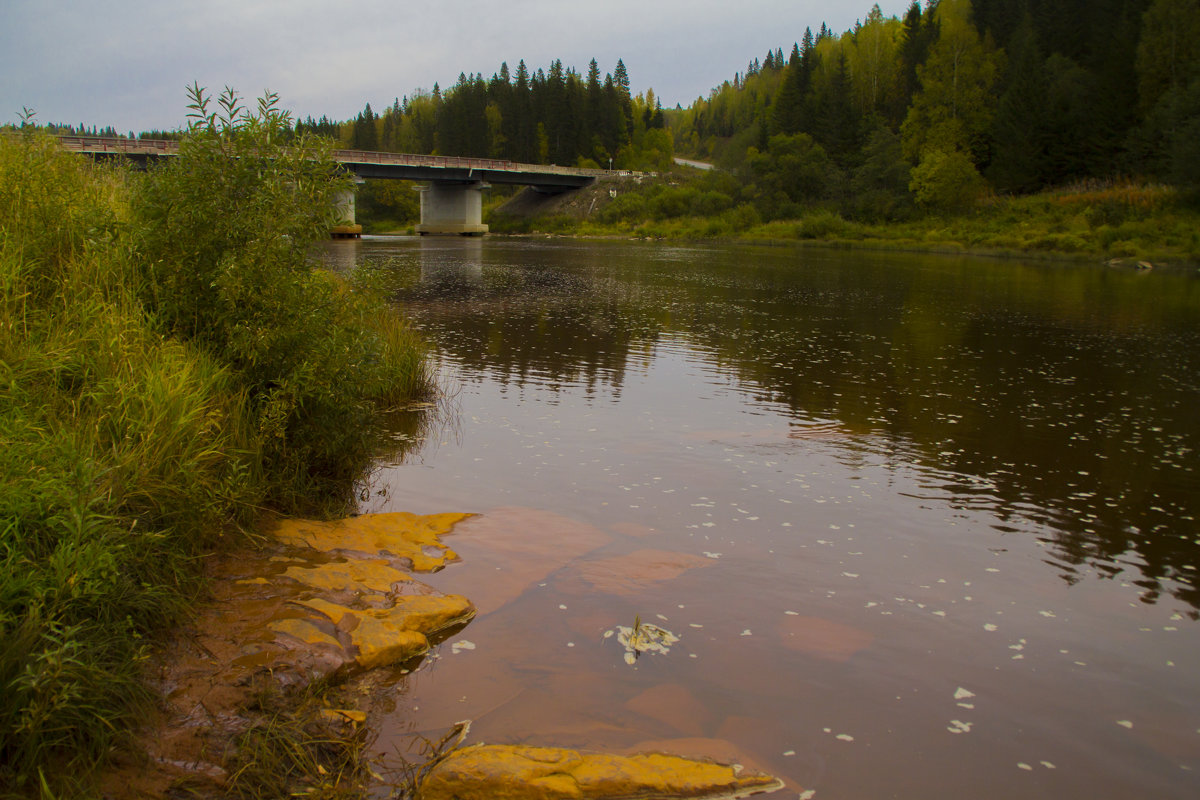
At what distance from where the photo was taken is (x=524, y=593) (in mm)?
8008

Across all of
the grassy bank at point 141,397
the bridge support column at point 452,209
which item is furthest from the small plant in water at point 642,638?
the bridge support column at point 452,209

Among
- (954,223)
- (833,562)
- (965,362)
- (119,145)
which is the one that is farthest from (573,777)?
(954,223)

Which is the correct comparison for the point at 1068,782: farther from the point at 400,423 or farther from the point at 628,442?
the point at 400,423

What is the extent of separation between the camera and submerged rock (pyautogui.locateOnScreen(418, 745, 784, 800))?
514cm

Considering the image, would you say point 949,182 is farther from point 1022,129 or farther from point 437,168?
point 437,168

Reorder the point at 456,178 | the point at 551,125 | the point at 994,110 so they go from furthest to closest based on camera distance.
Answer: the point at 551,125, the point at 456,178, the point at 994,110

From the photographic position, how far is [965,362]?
21.5 metres

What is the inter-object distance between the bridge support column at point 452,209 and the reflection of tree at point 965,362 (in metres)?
72.5

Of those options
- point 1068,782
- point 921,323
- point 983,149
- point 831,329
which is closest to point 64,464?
point 1068,782

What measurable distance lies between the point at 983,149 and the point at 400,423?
303 ft

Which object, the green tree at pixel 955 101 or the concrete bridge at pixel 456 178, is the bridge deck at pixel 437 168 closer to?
the concrete bridge at pixel 456 178

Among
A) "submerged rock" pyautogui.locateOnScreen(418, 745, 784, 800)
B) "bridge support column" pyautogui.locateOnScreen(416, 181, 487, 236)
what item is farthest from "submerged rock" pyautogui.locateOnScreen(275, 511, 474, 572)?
"bridge support column" pyautogui.locateOnScreen(416, 181, 487, 236)

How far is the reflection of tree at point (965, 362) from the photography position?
11203mm

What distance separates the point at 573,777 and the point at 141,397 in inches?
183
